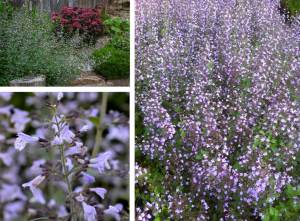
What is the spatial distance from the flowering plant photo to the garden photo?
6.12 ft

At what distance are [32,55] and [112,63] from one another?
660 mm

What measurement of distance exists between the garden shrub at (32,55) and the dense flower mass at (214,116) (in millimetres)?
600

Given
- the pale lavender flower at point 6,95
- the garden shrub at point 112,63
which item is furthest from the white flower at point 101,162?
the garden shrub at point 112,63

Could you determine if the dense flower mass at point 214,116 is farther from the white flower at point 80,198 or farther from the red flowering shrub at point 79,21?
the white flower at point 80,198

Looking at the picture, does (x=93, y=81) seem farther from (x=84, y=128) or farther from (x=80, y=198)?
(x=80, y=198)

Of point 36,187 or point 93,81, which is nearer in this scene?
point 36,187

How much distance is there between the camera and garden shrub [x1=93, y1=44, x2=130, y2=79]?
14.0 ft

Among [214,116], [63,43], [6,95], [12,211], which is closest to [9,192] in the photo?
[12,211]

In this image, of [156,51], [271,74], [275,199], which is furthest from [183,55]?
[275,199]

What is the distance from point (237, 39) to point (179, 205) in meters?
1.83

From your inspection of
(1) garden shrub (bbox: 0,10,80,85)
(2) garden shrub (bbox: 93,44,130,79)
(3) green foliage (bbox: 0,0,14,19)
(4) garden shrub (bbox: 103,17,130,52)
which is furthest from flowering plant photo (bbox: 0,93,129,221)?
(4) garden shrub (bbox: 103,17,130,52)

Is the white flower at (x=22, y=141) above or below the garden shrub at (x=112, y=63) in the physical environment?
above

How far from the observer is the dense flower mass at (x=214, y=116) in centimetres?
277

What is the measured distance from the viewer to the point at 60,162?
1.66 metres
